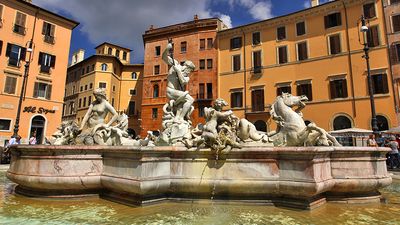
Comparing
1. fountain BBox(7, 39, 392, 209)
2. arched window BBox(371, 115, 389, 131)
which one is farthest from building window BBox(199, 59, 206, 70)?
fountain BBox(7, 39, 392, 209)

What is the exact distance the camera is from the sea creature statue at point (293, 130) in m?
5.45

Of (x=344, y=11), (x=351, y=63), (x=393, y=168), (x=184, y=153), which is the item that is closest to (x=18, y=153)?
(x=184, y=153)

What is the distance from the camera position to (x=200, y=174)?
5215mm

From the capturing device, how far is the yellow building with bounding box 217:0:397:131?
1017 inches

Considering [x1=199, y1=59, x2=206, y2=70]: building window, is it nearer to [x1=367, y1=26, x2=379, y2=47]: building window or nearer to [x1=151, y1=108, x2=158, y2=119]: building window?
[x1=151, y1=108, x2=158, y2=119]: building window

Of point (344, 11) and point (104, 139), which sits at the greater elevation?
point (344, 11)

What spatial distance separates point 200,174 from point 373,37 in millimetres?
27497

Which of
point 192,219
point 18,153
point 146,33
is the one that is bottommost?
point 192,219

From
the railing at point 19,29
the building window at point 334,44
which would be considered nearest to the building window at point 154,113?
the railing at point 19,29

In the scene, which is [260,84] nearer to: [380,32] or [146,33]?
[380,32]

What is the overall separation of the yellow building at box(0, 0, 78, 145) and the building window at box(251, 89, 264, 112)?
69.3 ft

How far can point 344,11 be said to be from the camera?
27781 mm

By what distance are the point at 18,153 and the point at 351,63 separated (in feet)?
92.5

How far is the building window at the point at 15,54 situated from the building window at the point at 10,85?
1.46 meters
